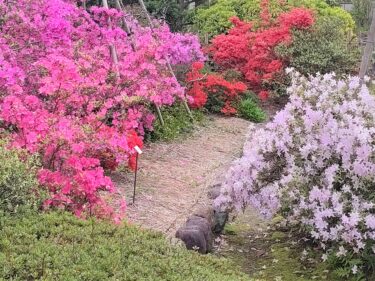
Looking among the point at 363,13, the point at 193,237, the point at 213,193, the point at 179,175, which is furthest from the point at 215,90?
the point at 363,13

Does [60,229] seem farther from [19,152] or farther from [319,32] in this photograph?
[319,32]

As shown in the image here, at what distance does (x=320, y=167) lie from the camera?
543cm

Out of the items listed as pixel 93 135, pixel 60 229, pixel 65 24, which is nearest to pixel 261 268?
pixel 93 135

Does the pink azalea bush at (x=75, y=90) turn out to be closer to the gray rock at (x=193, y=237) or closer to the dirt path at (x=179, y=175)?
the dirt path at (x=179, y=175)

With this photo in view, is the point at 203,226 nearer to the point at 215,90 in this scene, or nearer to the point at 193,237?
the point at 193,237

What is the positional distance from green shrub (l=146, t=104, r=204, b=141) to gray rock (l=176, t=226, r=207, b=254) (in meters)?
3.77

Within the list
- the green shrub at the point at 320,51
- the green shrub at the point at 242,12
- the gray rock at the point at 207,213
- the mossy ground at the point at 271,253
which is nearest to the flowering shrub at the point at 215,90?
the green shrub at the point at 320,51

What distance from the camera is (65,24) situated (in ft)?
24.5

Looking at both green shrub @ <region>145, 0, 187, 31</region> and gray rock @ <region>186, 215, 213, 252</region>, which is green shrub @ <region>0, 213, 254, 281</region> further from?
green shrub @ <region>145, 0, 187, 31</region>

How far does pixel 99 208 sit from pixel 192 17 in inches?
528

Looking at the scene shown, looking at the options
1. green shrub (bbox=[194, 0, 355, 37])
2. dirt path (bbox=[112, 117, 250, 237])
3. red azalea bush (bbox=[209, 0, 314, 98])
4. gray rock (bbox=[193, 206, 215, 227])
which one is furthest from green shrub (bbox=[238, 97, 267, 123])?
gray rock (bbox=[193, 206, 215, 227])

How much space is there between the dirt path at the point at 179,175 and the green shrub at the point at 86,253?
1829 millimetres

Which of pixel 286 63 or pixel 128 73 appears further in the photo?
pixel 286 63

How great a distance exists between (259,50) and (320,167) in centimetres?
812
